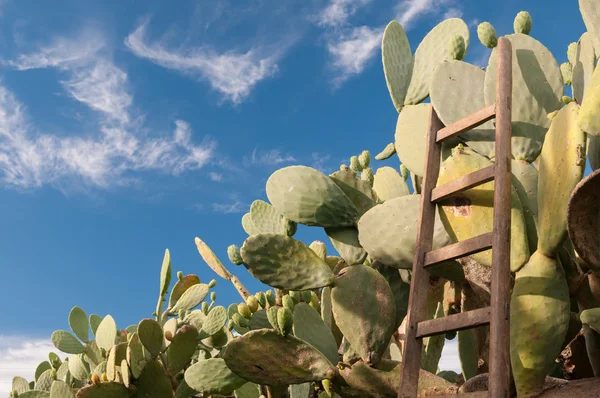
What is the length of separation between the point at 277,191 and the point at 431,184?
0.79m

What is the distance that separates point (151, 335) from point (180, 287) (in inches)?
39.8

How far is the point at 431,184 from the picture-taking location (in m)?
2.35

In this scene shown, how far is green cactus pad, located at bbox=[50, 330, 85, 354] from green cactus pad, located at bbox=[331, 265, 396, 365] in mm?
1981

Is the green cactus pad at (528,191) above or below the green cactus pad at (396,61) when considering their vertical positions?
below

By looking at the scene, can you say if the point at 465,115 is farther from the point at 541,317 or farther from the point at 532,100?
the point at 541,317

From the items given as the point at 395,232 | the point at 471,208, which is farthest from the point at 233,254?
the point at 471,208

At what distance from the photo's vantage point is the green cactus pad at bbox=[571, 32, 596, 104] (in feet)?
7.30

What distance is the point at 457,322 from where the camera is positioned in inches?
77.1

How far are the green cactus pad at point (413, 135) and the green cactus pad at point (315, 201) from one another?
317 mm

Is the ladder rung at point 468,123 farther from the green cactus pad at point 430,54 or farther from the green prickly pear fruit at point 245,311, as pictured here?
the green prickly pear fruit at point 245,311

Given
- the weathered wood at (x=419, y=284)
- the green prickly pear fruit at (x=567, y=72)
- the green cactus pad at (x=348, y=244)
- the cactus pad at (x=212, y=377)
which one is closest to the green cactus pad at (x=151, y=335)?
the cactus pad at (x=212, y=377)

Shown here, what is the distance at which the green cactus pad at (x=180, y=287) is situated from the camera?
3750mm

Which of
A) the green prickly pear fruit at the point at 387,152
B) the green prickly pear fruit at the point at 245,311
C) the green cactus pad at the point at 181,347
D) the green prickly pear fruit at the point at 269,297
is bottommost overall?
the green cactus pad at the point at 181,347

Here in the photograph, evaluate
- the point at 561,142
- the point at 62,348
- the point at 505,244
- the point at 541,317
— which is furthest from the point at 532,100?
the point at 62,348
